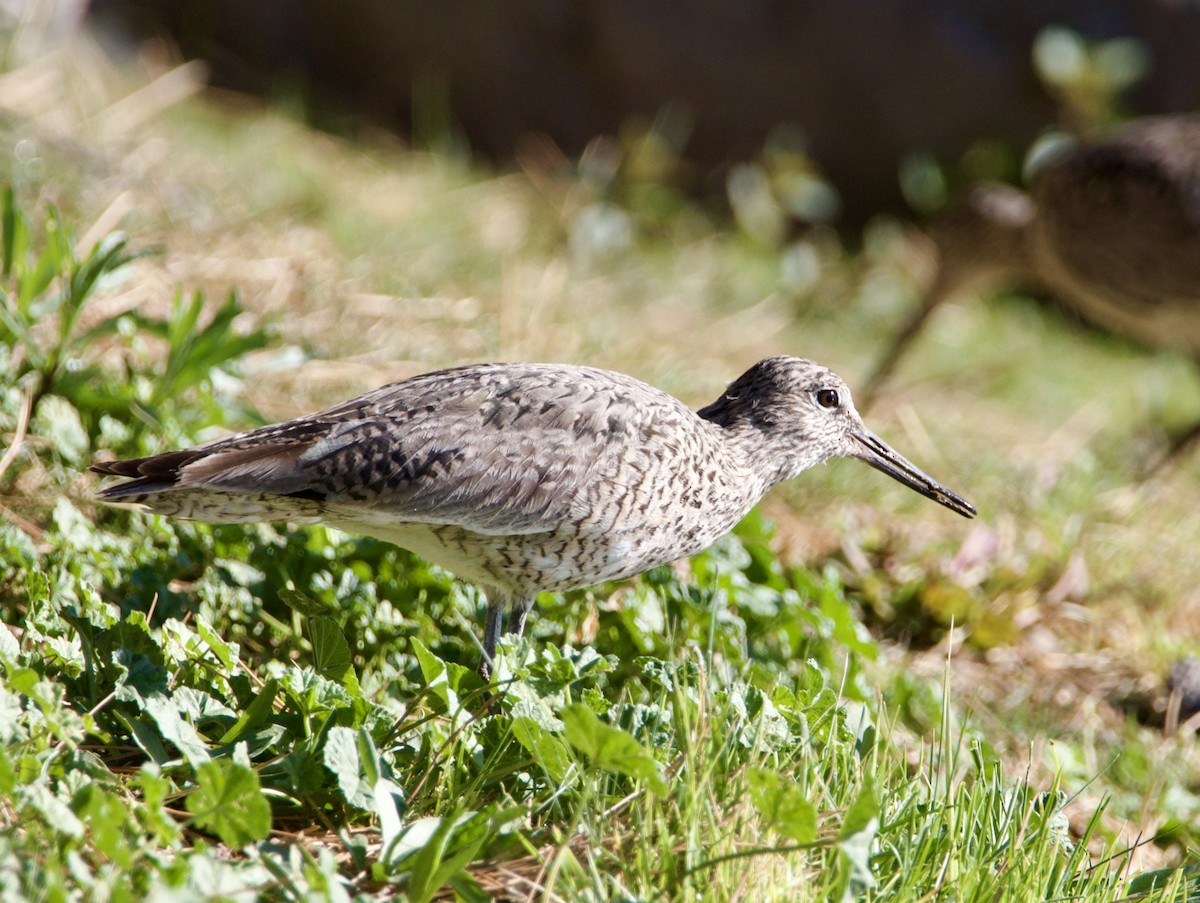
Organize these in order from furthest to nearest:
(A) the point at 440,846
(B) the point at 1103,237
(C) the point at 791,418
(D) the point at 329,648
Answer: (B) the point at 1103,237 → (C) the point at 791,418 → (D) the point at 329,648 → (A) the point at 440,846

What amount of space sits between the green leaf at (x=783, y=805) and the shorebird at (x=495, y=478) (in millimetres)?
830

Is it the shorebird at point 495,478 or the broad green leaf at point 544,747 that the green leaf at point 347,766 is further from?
the shorebird at point 495,478

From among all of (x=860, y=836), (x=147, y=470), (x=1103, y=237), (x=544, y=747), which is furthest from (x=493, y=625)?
(x=1103, y=237)

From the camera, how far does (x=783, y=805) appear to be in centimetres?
235

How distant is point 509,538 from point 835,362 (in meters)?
3.87

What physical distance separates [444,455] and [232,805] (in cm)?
94

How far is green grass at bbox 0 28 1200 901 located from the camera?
2.38m

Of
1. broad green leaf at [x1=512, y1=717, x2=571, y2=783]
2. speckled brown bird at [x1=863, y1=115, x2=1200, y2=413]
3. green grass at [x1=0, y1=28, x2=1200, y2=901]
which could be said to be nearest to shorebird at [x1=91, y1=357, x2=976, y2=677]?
green grass at [x1=0, y1=28, x2=1200, y2=901]

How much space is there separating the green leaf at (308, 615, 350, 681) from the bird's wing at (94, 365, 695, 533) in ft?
0.85

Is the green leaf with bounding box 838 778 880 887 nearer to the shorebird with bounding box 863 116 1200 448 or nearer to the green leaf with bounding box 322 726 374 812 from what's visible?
the green leaf with bounding box 322 726 374 812

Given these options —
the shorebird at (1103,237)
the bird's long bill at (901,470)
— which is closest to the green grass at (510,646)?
the bird's long bill at (901,470)

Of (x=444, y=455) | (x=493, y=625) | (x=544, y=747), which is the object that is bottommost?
(x=493, y=625)

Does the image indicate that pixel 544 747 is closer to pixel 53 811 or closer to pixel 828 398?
pixel 53 811

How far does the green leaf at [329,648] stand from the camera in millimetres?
2894
